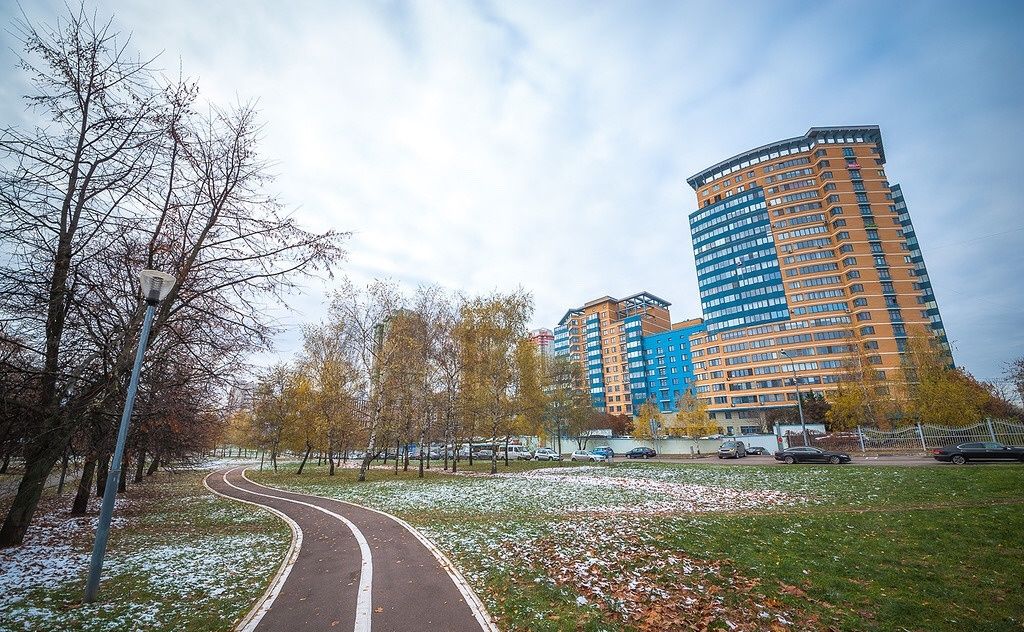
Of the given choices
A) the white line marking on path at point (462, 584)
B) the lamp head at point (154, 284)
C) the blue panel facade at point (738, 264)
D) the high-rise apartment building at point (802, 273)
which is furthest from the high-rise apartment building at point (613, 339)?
the lamp head at point (154, 284)

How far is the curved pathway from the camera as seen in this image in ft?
21.8

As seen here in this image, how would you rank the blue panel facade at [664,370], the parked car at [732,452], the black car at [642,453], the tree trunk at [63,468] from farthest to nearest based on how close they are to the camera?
the blue panel facade at [664,370], the black car at [642,453], the parked car at [732,452], the tree trunk at [63,468]

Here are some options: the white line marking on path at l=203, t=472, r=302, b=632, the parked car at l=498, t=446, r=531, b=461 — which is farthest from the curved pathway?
the parked car at l=498, t=446, r=531, b=461

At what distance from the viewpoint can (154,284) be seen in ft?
26.6

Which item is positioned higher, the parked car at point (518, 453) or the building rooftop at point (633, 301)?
the building rooftop at point (633, 301)

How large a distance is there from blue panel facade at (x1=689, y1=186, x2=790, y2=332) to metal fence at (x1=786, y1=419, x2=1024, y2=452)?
199ft

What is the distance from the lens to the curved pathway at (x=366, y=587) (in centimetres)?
666

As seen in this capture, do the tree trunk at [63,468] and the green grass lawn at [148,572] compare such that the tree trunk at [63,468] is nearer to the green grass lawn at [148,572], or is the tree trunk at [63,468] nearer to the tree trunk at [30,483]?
the tree trunk at [30,483]

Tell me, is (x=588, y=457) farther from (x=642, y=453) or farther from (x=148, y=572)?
(x=148, y=572)

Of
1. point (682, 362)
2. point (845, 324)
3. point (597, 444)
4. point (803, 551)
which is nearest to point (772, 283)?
point (845, 324)

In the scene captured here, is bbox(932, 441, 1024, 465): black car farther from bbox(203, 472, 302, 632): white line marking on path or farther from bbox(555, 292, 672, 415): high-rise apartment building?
bbox(555, 292, 672, 415): high-rise apartment building

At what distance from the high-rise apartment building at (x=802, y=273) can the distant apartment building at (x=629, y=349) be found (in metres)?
17.0

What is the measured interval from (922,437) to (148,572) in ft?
169

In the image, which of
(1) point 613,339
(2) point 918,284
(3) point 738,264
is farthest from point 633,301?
(2) point 918,284
